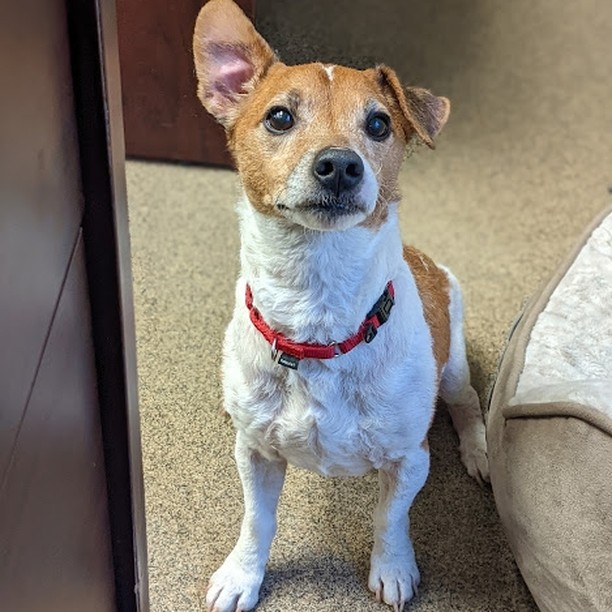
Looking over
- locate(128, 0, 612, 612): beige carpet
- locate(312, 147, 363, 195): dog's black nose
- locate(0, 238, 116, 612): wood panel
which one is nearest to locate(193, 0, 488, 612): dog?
locate(312, 147, 363, 195): dog's black nose

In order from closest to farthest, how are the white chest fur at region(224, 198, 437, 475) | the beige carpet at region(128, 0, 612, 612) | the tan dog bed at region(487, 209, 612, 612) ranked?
the white chest fur at region(224, 198, 437, 475)
the tan dog bed at region(487, 209, 612, 612)
the beige carpet at region(128, 0, 612, 612)

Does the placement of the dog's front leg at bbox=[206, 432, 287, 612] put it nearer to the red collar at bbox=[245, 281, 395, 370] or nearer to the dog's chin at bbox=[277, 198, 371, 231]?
the red collar at bbox=[245, 281, 395, 370]

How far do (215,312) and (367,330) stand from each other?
89cm

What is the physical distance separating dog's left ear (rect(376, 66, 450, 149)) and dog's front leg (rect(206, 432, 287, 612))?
0.58 meters

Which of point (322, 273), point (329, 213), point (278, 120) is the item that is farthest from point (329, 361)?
point (278, 120)

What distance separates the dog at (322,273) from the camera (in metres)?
1.25

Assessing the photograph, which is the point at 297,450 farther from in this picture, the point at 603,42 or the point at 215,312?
the point at 603,42

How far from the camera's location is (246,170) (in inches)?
51.3

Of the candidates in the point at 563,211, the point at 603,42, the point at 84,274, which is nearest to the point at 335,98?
the point at 84,274

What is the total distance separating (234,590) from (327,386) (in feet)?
1.57

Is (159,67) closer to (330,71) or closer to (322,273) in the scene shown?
(330,71)

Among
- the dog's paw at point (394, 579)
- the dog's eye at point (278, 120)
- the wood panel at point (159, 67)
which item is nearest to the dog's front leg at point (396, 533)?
the dog's paw at point (394, 579)

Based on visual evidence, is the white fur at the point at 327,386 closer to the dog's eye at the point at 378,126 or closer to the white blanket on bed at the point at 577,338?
the dog's eye at the point at 378,126

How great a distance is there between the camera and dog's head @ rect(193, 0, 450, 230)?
1.20 m
